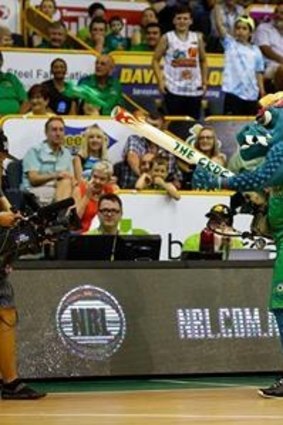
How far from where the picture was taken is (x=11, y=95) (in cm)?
1553

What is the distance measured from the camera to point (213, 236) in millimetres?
11930

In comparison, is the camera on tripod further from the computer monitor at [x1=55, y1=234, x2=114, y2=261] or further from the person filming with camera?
the computer monitor at [x1=55, y1=234, x2=114, y2=261]

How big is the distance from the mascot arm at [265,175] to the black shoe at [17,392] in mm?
1945

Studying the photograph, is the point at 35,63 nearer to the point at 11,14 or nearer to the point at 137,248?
the point at 11,14

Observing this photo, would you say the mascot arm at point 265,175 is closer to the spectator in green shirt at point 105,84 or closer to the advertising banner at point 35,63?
the spectator in green shirt at point 105,84

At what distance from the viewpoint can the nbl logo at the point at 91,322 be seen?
995 centimetres

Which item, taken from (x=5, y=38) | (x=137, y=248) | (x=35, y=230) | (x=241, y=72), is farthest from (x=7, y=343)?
(x=5, y=38)

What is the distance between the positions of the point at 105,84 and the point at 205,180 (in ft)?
24.2

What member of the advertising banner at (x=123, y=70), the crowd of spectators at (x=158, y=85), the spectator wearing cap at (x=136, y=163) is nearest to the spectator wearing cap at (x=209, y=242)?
the crowd of spectators at (x=158, y=85)

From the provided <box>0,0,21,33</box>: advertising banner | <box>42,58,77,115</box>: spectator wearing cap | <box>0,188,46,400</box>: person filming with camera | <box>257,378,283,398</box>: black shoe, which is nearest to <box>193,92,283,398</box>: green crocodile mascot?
<box>257,378,283,398</box>: black shoe

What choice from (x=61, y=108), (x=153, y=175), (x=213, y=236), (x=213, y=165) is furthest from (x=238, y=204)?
(x=61, y=108)

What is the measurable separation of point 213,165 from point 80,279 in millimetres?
1478

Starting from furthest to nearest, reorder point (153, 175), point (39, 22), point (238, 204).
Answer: point (39, 22)
point (153, 175)
point (238, 204)

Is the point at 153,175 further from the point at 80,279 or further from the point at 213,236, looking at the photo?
the point at 80,279
